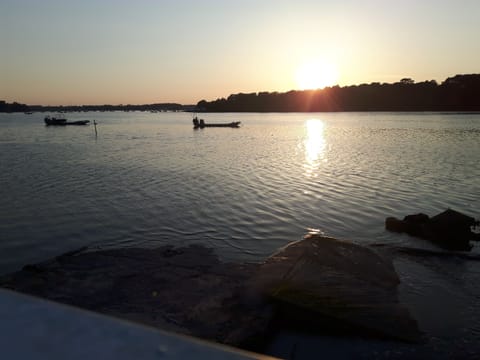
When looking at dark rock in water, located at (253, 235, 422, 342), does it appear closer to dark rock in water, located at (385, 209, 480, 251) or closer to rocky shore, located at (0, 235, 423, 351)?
rocky shore, located at (0, 235, 423, 351)

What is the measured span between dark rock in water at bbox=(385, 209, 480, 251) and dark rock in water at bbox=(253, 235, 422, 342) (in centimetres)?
461

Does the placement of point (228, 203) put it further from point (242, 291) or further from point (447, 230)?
point (242, 291)

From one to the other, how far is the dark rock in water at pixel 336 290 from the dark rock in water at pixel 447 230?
4.61 metres

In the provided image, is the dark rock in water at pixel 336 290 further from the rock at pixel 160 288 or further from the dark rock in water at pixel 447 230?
the dark rock in water at pixel 447 230

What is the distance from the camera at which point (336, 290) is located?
7977 mm

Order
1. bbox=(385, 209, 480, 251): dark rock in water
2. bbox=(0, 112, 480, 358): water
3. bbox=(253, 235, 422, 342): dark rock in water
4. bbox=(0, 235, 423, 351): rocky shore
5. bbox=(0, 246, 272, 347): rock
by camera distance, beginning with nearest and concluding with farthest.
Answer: bbox=(0, 246, 272, 347): rock, bbox=(0, 235, 423, 351): rocky shore, bbox=(253, 235, 422, 342): dark rock in water, bbox=(0, 112, 480, 358): water, bbox=(385, 209, 480, 251): dark rock in water

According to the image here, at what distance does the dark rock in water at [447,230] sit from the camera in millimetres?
13203

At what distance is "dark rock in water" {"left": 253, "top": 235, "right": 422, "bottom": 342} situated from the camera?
7277 millimetres

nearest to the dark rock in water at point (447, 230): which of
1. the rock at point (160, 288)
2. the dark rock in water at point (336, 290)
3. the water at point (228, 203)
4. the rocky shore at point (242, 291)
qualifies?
the water at point (228, 203)

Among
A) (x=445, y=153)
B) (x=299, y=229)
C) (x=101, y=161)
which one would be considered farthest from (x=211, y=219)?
(x=445, y=153)

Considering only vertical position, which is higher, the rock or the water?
the rock

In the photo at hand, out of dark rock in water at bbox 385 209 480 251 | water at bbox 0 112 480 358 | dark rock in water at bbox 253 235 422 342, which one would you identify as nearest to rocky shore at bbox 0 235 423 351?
dark rock in water at bbox 253 235 422 342

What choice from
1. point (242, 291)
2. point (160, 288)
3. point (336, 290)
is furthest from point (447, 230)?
point (160, 288)

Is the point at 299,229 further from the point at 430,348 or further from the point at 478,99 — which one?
the point at 478,99
